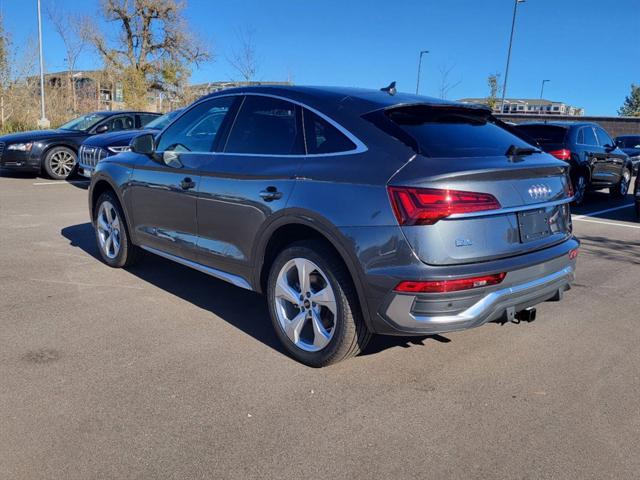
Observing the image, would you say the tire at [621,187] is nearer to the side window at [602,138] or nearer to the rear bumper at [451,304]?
the side window at [602,138]

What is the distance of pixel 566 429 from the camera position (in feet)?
9.50

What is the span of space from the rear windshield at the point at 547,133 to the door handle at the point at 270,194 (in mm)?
8010

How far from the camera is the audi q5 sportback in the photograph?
296 centimetres

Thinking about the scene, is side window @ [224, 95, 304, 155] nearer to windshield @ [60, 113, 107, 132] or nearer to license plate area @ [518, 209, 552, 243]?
license plate area @ [518, 209, 552, 243]

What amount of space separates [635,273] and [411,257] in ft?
14.2

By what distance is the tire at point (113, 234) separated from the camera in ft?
17.7

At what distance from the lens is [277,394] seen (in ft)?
10.5

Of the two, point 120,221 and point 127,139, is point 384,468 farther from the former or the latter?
point 127,139

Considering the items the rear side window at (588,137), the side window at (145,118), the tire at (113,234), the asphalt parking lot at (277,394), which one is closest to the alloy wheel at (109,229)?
the tire at (113,234)

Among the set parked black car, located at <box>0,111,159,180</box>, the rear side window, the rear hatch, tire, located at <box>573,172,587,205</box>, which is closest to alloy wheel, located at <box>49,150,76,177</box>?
parked black car, located at <box>0,111,159,180</box>

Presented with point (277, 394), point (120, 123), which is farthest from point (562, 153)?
point (120, 123)

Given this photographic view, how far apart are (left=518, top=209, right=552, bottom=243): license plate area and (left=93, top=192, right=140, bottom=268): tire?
3.69 meters

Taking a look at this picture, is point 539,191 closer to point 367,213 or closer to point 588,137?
point 367,213

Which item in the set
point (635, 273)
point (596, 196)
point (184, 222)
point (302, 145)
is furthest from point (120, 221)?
point (596, 196)
